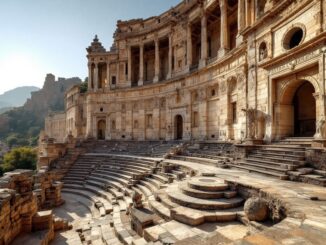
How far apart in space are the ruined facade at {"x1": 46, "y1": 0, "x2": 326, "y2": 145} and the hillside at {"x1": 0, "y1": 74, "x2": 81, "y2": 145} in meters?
45.9

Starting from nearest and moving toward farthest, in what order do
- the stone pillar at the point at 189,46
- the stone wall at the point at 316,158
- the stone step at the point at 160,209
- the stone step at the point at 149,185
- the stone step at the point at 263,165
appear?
the stone step at the point at 160,209 → the stone wall at the point at 316,158 → the stone step at the point at 263,165 → the stone step at the point at 149,185 → the stone pillar at the point at 189,46

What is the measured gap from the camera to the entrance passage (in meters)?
12.6

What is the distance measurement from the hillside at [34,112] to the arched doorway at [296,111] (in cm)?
6911

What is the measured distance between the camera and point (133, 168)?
1628 cm

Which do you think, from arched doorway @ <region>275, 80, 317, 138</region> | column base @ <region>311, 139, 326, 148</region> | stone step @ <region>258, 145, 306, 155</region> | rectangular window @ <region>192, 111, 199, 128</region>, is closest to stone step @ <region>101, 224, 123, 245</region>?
stone step @ <region>258, 145, 306, 155</region>

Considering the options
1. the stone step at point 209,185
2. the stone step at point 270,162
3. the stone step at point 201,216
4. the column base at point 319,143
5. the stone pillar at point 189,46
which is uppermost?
the stone pillar at point 189,46

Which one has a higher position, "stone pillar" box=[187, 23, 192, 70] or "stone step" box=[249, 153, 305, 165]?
"stone pillar" box=[187, 23, 192, 70]

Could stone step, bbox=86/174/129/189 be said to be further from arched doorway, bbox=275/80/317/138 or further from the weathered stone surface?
arched doorway, bbox=275/80/317/138

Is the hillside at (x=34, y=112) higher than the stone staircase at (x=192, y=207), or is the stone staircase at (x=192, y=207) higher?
the hillside at (x=34, y=112)

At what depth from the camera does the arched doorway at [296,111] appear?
1255cm

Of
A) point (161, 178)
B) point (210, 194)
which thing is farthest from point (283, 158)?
point (161, 178)

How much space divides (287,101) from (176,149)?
8827 mm

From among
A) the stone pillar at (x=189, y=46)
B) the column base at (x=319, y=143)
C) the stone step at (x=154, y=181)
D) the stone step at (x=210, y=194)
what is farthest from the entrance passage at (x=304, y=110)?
the stone pillar at (x=189, y=46)

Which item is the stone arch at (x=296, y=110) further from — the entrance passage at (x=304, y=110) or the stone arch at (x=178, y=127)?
the stone arch at (x=178, y=127)
